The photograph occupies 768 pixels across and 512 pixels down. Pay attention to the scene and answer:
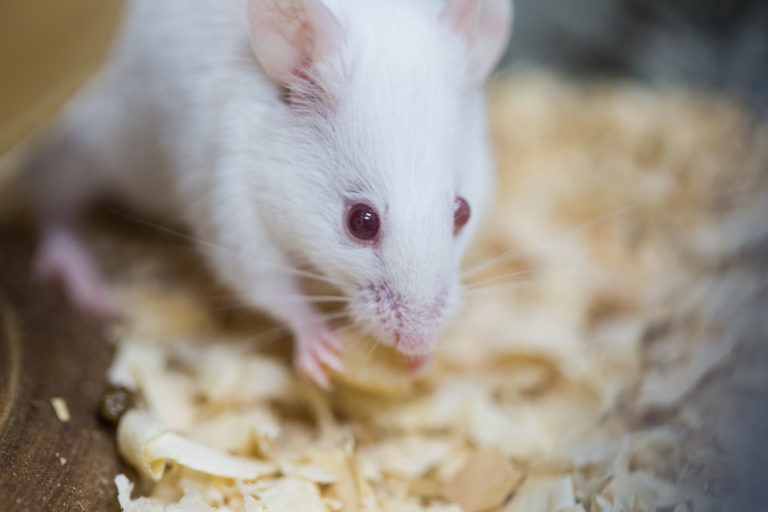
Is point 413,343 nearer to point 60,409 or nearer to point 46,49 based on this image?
point 60,409

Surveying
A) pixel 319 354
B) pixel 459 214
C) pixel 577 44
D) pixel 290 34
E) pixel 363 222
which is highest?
pixel 577 44

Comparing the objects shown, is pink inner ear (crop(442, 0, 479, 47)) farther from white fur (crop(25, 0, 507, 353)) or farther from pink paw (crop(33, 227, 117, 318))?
pink paw (crop(33, 227, 117, 318))

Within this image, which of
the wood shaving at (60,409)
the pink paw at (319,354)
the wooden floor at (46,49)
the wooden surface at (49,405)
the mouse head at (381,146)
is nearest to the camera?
the wooden surface at (49,405)

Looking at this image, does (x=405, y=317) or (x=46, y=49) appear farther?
(x=46, y=49)

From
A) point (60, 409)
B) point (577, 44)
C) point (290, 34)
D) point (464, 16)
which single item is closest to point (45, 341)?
point (60, 409)

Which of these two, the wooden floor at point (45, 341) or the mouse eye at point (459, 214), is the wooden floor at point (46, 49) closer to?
the wooden floor at point (45, 341)

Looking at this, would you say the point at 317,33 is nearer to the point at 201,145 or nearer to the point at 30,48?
the point at 201,145

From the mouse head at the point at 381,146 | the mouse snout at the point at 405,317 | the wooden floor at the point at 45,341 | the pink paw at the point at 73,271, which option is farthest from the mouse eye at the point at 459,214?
the pink paw at the point at 73,271
